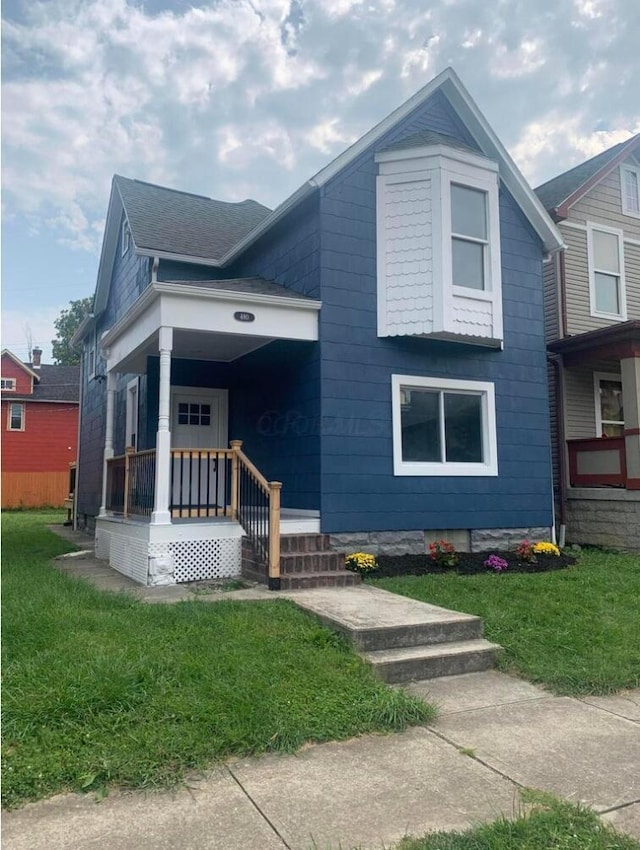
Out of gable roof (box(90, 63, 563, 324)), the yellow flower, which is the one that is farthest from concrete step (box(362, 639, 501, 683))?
gable roof (box(90, 63, 563, 324))

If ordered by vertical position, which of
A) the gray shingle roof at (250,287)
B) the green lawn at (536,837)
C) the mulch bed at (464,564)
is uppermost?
the gray shingle roof at (250,287)

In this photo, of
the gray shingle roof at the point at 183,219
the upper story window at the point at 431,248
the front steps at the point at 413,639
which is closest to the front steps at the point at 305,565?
the front steps at the point at 413,639

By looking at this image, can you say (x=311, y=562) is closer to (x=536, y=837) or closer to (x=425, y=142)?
(x=536, y=837)

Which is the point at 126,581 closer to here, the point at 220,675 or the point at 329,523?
the point at 329,523

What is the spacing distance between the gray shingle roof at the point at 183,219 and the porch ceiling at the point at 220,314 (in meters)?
2.39

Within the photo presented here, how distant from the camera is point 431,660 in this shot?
15.4ft

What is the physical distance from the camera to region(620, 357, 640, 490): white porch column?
1043 centimetres

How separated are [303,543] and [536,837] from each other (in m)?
5.69

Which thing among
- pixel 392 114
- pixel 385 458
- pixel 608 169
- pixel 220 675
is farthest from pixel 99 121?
pixel 220 675

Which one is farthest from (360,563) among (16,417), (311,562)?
(16,417)

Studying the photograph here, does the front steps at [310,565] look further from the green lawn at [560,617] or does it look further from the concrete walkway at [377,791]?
the concrete walkway at [377,791]

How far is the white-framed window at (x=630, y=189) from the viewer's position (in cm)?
1384

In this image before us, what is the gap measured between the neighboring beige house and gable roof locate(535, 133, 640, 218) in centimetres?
3

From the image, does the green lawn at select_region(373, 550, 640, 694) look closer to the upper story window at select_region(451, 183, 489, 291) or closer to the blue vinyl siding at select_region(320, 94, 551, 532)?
the blue vinyl siding at select_region(320, 94, 551, 532)
